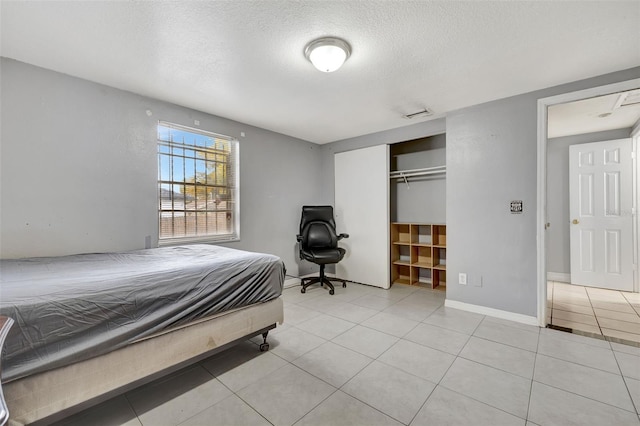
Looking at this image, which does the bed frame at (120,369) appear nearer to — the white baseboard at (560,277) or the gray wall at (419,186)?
the gray wall at (419,186)

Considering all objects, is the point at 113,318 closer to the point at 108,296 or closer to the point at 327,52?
the point at 108,296

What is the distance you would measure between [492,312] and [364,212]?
218 cm

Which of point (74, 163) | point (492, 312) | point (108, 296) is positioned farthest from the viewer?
point (492, 312)

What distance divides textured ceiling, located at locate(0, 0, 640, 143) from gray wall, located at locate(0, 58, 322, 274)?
18 cm

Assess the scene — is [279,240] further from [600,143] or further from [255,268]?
[600,143]

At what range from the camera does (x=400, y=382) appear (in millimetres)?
1850

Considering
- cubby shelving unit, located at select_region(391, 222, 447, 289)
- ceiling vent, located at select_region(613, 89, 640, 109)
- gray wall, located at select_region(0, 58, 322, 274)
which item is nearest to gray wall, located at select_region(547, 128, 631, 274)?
ceiling vent, located at select_region(613, 89, 640, 109)

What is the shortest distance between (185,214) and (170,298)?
5.77 feet

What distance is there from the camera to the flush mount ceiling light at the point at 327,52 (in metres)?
1.90

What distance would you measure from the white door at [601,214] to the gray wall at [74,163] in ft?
18.1

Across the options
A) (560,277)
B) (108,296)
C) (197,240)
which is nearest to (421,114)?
(197,240)

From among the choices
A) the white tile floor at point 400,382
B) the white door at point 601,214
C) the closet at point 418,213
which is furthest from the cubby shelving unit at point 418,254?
the white door at point 601,214

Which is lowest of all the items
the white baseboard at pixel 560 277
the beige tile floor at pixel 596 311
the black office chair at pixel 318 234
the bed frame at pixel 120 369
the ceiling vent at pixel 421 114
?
the beige tile floor at pixel 596 311

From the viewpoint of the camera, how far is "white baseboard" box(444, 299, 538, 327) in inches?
111
